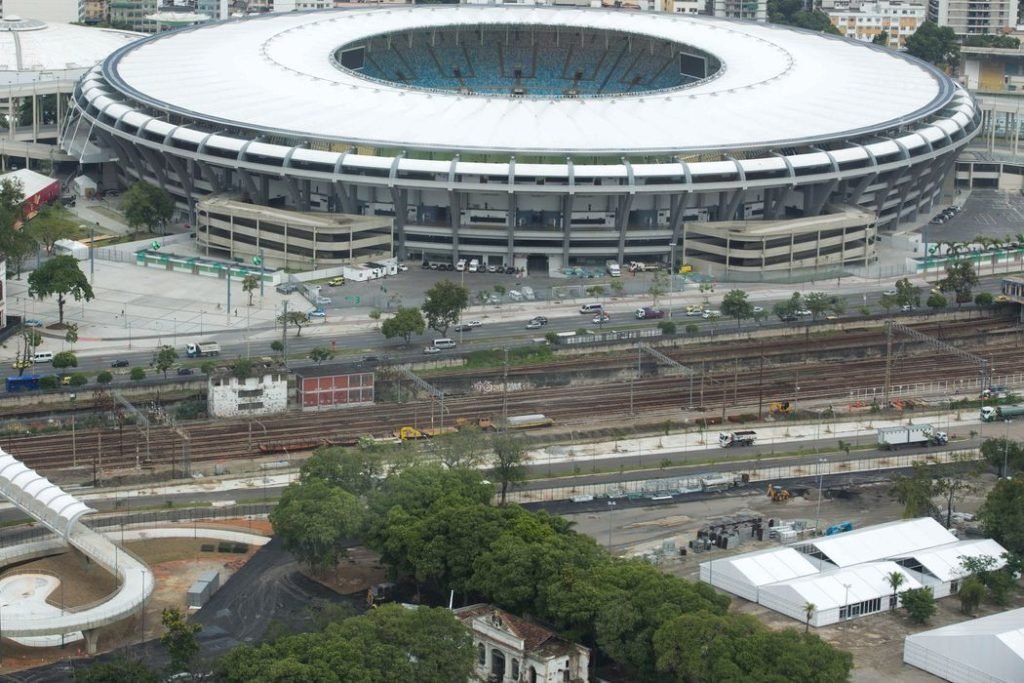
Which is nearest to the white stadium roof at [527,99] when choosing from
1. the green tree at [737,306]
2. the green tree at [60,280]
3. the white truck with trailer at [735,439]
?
the green tree at [737,306]

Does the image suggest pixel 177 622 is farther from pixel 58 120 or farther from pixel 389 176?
pixel 58 120

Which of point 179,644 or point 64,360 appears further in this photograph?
point 64,360

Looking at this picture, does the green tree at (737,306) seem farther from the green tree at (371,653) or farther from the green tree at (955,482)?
the green tree at (371,653)

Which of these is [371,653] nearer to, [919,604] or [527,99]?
[919,604]

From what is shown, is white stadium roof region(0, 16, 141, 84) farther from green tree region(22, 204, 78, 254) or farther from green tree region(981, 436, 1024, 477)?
green tree region(981, 436, 1024, 477)

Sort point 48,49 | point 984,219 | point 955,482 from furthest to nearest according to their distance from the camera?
point 48,49
point 984,219
point 955,482

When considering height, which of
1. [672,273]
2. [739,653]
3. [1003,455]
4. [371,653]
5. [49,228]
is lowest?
[672,273]

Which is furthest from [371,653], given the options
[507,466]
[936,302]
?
[936,302]
